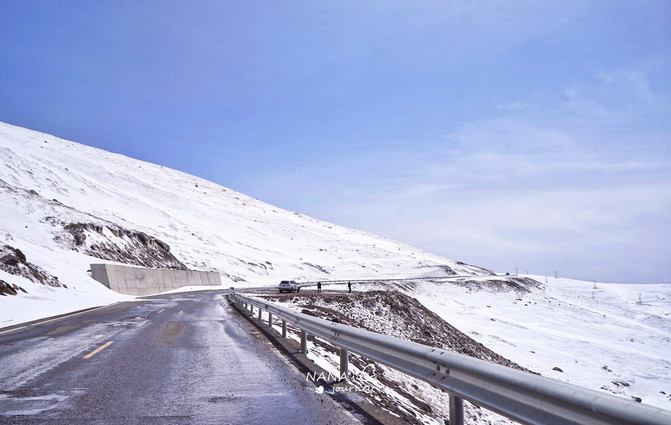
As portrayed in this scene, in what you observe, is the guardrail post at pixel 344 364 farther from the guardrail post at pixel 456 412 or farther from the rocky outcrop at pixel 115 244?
the rocky outcrop at pixel 115 244

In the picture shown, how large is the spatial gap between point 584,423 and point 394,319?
2420cm

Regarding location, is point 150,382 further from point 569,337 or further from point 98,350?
point 569,337

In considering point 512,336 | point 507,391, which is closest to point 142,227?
point 512,336

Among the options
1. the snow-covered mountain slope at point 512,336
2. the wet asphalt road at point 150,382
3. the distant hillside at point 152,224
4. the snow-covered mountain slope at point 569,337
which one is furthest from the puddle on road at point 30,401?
the distant hillside at point 152,224

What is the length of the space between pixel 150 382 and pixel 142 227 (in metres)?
75.1

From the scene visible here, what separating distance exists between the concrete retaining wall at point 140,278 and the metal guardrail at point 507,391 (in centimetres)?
3486

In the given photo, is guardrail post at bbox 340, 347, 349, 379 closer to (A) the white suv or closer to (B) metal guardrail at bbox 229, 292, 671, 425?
(B) metal guardrail at bbox 229, 292, 671, 425

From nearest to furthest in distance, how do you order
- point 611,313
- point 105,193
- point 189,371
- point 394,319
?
point 189,371 → point 394,319 → point 611,313 → point 105,193

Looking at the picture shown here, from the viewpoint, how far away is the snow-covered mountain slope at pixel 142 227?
155 ft

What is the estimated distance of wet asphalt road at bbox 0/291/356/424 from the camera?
589 centimetres

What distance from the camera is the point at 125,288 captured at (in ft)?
131

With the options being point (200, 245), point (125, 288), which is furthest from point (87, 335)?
point (200, 245)

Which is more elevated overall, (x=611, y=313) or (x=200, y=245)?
(x=200, y=245)

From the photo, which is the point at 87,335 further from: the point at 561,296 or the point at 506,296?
the point at 561,296
